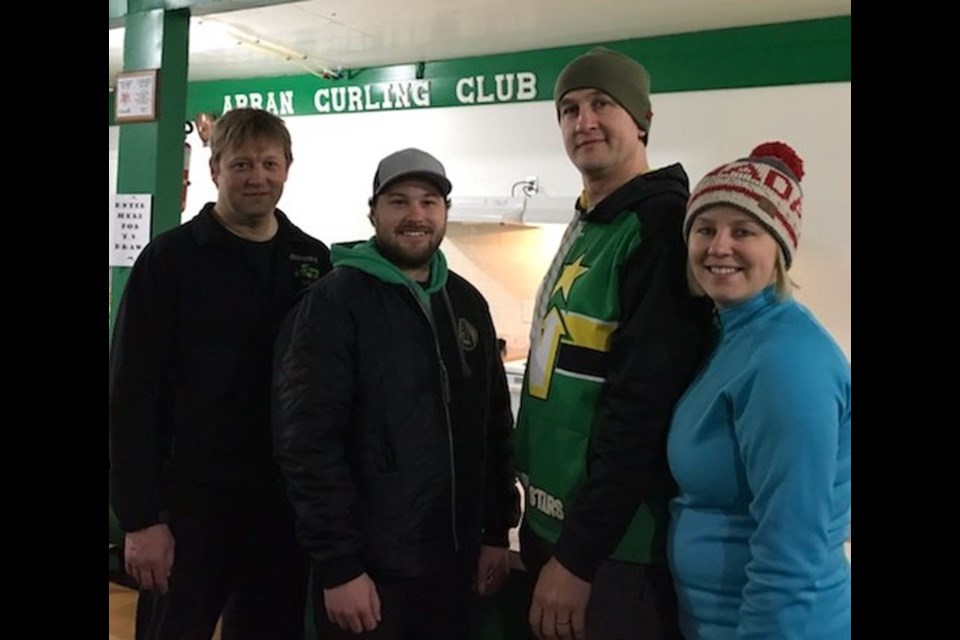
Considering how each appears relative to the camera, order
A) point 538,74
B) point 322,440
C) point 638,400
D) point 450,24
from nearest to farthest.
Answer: point 638,400
point 322,440
point 450,24
point 538,74

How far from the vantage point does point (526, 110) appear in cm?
434

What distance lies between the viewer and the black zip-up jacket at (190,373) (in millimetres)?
1564

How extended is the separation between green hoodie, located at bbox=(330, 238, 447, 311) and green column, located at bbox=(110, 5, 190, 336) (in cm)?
156

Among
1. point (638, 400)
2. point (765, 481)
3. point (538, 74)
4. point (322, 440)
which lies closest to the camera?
point (765, 481)

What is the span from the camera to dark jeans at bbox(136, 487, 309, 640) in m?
1.63

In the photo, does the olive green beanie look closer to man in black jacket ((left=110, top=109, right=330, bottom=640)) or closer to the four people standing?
the four people standing

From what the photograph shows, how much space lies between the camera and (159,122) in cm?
280

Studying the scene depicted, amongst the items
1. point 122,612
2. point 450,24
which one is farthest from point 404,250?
point 450,24

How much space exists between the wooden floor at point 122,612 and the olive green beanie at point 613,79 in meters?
2.09

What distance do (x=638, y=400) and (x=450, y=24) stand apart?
2999 millimetres

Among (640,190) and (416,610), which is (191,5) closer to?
(640,190)

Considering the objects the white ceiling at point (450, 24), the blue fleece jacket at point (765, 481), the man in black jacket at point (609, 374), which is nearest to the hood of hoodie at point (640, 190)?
the man in black jacket at point (609, 374)

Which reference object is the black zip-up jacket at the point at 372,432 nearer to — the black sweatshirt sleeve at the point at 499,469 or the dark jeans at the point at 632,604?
the black sweatshirt sleeve at the point at 499,469
